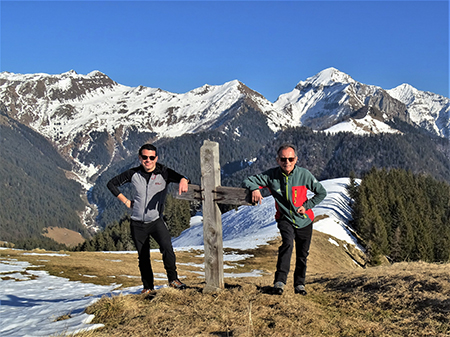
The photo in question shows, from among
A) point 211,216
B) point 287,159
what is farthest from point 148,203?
point 287,159

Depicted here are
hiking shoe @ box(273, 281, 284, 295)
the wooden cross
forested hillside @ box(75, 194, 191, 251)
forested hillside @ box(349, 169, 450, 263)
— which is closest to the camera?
hiking shoe @ box(273, 281, 284, 295)

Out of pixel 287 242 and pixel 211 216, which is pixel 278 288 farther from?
pixel 211 216

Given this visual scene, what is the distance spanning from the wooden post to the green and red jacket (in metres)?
0.81

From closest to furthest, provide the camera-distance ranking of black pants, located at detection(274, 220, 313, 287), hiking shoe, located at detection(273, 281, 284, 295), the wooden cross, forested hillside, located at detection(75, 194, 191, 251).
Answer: hiking shoe, located at detection(273, 281, 284, 295) < black pants, located at detection(274, 220, 313, 287) < the wooden cross < forested hillside, located at detection(75, 194, 191, 251)

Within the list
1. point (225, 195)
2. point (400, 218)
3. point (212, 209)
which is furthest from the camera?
point (400, 218)

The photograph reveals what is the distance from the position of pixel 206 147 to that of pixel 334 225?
50.2m

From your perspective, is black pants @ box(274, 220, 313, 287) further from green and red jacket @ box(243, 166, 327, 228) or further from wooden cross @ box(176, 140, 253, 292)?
wooden cross @ box(176, 140, 253, 292)

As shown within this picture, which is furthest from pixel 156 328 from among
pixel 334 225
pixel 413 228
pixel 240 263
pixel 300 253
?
pixel 413 228

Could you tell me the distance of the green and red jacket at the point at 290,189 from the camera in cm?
802

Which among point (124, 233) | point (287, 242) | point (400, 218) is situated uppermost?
point (287, 242)

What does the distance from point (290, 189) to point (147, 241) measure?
3545 mm

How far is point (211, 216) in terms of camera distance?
847cm

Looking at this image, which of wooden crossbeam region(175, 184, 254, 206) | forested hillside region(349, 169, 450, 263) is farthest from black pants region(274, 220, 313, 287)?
forested hillside region(349, 169, 450, 263)

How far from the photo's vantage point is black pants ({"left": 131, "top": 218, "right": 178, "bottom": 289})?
849 centimetres
